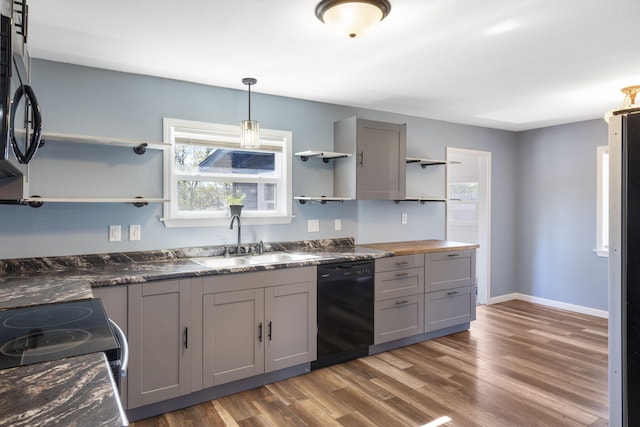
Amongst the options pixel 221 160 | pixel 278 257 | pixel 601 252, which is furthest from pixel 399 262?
pixel 601 252

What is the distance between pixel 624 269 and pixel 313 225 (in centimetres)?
248

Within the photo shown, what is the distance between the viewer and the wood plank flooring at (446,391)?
7.98ft

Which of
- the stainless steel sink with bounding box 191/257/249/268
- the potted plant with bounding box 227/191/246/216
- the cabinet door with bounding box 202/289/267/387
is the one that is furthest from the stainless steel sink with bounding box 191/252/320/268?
the potted plant with bounding box 227/191/246/216

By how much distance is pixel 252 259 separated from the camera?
3162mm

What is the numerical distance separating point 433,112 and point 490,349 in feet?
7.88

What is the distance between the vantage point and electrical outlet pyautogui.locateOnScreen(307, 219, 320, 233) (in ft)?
12.3

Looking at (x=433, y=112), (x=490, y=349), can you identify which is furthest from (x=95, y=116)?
(x=490, y=349)

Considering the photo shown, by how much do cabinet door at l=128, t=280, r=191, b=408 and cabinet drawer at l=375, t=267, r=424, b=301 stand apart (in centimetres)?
163

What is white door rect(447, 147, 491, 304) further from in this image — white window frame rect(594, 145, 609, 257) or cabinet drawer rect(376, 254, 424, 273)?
cabinet drawer rect(376, 254, 424, 273)

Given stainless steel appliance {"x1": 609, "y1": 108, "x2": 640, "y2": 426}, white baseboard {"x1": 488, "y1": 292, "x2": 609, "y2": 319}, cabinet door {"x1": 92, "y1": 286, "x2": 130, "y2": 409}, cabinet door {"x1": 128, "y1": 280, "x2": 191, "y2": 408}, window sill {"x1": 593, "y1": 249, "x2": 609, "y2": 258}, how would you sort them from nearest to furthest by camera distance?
stainless steel appliance {"x1": 609, "y1": 108, "x2": 640, "y2": 426} < cabinet door {"x1": 92, "y1": 286, "x2": 130, "y2": 409} < cabinet door {"x1": 128, "y1": 280, "x2": 191, "y2": 408} < window sill {"x1": 593, "y1": 249, "x2": 609, "y2": 258} < white baseboard {"x1": 488, "y1": 292, "x2": 609, "y2": 319}

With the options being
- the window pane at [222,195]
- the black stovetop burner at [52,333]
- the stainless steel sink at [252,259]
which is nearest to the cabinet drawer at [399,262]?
the stainless steel sink at [252,259]

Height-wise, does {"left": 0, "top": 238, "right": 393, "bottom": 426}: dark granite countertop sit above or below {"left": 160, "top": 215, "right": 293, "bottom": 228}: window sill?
below

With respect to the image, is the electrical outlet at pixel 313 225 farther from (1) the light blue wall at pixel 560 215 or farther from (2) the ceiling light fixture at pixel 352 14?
(1) the light blue wall at pixel 560 215

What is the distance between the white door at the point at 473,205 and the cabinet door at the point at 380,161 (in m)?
1.12
